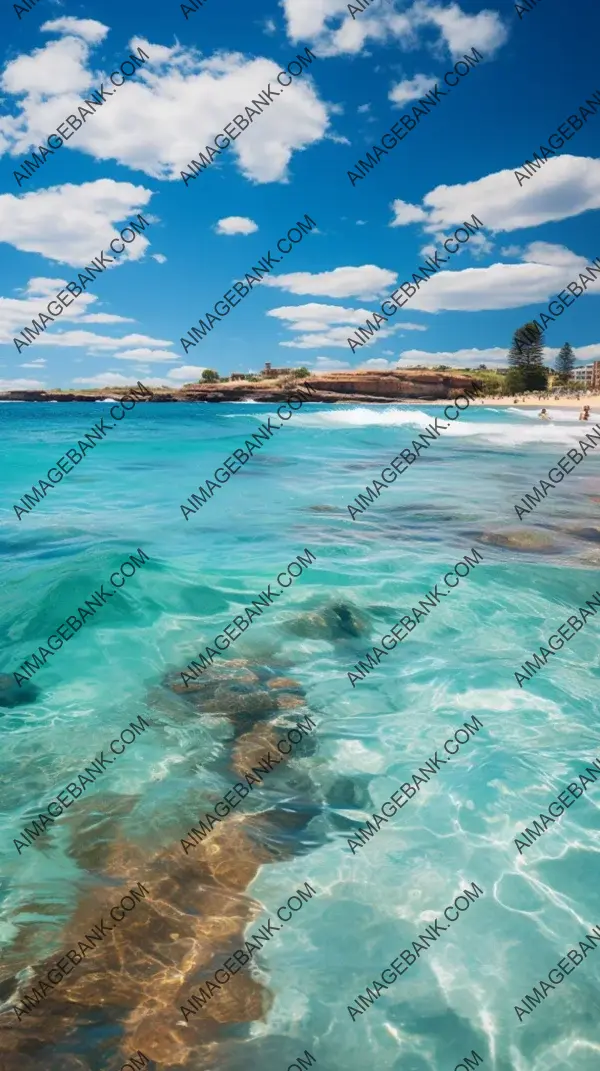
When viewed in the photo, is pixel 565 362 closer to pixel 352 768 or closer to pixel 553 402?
pixel 553 402

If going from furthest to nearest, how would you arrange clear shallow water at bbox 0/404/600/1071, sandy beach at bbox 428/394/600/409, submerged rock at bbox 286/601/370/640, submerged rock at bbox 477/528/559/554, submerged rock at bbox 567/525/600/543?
sandy beach at bbox 428/394/600/409, submerged rock at bbox 567/525/600/543, submerged rock at bbox 477/528/559/554, submerged rock at bbox 286/601/370/640, clear shallow water at bbox 0/404/600/1071

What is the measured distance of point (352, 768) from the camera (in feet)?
18.9

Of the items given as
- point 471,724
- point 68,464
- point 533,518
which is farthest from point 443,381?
point 471,724

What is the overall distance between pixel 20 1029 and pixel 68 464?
24998 mm

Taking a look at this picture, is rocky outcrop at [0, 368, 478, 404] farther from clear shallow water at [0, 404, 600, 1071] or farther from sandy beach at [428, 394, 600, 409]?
clear shallow water at [0, 404, 600, 1071]

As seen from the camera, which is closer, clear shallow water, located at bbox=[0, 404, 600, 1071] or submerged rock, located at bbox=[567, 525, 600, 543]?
clear shallow water, located at bbox=[0, 404, 600, 1071]

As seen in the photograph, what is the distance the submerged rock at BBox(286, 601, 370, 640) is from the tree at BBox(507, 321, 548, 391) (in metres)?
114

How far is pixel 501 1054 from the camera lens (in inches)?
133

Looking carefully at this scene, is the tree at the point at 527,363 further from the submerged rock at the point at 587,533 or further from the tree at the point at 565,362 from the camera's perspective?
the submerged rock at the point at 587,533

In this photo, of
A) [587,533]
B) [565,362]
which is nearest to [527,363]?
[565,362]

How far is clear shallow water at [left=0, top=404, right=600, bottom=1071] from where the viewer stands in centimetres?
357

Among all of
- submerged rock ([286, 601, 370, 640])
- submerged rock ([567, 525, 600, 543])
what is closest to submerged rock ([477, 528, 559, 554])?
submerged rock ([567, 525, 600, 543])

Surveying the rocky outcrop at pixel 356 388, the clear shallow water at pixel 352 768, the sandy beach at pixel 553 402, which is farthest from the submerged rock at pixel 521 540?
the rocky outcrop at pixel 356 388

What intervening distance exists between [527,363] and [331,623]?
12009 cm
